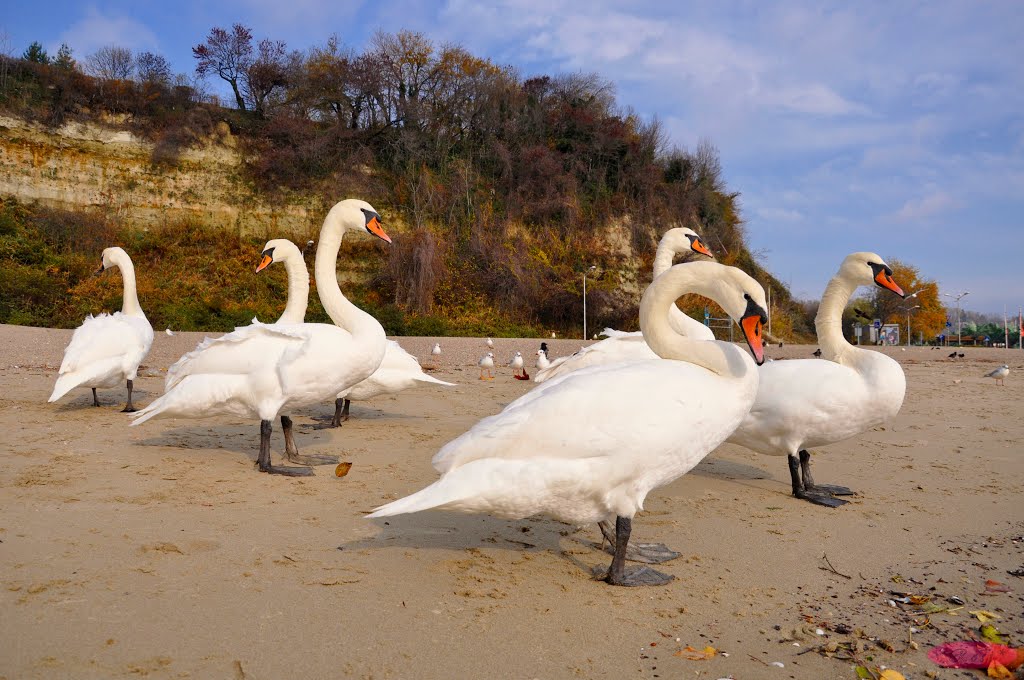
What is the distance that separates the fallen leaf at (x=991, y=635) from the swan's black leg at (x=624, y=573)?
1.24m

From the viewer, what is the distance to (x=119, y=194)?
26.9 meters

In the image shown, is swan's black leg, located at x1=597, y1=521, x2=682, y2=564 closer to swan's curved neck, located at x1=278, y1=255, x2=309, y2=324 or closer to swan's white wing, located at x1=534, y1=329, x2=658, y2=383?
swan's white wing, located at x1=534, y1=329, x2=658, y2=383

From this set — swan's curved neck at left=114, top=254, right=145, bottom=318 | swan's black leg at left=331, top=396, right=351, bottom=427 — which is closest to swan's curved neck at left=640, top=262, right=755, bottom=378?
swan's black leg at left=331, top=396, right=351, bottom=427

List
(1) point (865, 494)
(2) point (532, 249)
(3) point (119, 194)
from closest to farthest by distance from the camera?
(1) point (865, 494) → (3) point (119, 194) → (2) point (532, 249)

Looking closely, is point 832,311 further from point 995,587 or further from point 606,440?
point 606,440

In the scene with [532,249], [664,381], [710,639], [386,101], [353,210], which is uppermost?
[386,101]

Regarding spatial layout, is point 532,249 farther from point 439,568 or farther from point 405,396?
point 439,568

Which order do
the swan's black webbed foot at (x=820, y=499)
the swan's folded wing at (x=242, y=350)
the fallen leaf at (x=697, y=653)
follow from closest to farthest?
the fallen leaf at (x=697, y=653) < the swan's black webbed foot at (x=820, y=499) < the swan's folded wing at (x=242, y=350)

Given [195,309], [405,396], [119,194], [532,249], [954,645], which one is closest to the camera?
[954,645]

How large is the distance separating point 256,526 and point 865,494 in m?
4.16

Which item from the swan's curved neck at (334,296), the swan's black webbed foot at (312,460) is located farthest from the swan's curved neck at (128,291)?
the swan's black webbed foot at (312,460)

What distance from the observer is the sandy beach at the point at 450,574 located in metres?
2.43

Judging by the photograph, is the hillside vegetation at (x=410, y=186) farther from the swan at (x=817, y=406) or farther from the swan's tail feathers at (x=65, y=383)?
the swan at (x=817, y=406)

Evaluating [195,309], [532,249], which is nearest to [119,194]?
[195,309]
